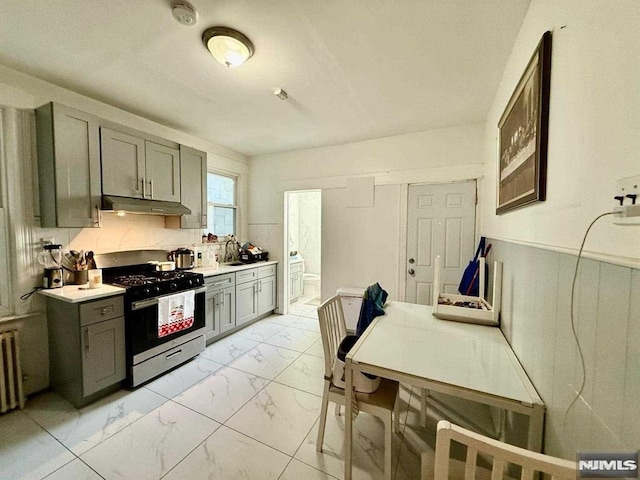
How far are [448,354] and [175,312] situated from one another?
2395 mm

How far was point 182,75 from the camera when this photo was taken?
6.44 feet

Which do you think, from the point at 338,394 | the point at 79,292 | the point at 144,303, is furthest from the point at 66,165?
the point at 338,394

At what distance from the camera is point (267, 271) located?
152 inches

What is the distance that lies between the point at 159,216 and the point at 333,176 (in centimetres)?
235

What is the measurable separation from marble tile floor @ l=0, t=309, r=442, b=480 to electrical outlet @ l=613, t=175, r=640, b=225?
5.47 ft

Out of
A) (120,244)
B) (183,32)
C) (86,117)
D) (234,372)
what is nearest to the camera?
(183,32)

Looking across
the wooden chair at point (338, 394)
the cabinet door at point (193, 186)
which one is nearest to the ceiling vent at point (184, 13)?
the cabinet door at point (193, 186)

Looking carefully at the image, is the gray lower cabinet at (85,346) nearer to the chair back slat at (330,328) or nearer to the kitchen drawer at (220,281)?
the kitchen drawer at (220,281)

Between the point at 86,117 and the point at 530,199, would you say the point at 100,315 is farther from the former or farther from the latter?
the point at 530,199

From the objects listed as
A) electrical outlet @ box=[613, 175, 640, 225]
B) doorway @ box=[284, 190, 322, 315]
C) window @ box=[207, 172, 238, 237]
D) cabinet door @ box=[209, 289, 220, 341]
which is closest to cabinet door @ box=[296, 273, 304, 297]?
doorway @ box=[284, 190, 322, 315]

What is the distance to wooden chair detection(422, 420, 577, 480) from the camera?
521mm

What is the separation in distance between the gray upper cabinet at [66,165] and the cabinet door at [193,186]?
2.71 ft

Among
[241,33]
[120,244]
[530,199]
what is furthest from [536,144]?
[120,244]

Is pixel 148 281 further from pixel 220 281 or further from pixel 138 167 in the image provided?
pixel 138 167
